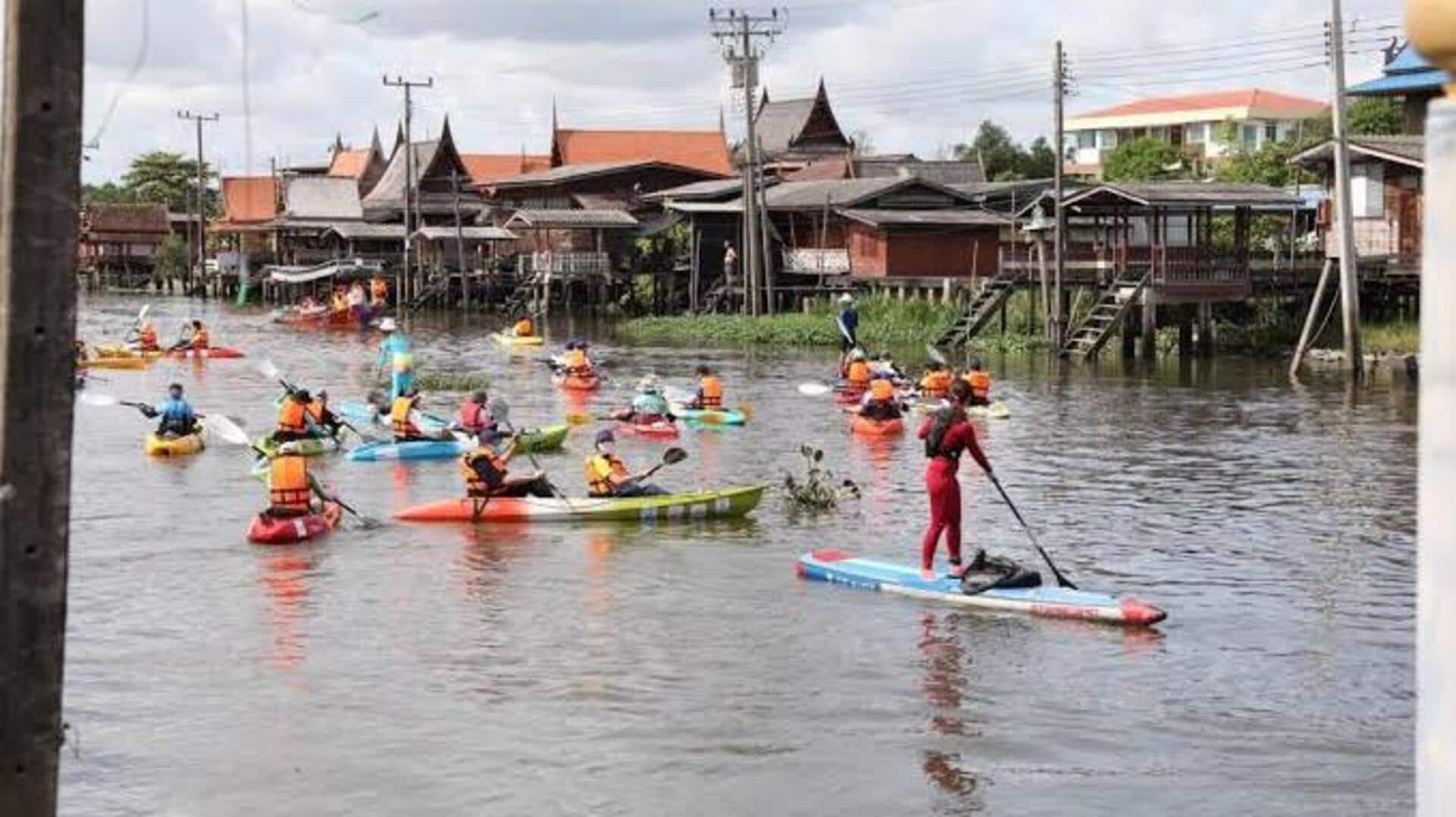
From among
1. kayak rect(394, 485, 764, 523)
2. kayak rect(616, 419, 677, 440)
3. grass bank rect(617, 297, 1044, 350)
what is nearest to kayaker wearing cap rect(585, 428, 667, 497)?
kayak rect(394, 485, 764, 523)

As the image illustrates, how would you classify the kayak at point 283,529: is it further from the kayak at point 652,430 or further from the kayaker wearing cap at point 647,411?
the kayaker wearing cap at point 647,411

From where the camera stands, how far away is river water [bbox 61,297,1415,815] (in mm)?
10805

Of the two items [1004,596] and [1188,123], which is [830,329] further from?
[1188,123]

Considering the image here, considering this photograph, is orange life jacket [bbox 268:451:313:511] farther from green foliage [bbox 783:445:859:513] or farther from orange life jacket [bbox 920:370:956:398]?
orange life jacket [bbox 920:370:956:398]

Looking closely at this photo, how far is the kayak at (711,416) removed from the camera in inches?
1182

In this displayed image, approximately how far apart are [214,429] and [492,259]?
55.5 m

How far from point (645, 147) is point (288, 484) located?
66016 mm

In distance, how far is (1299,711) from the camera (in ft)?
40.5

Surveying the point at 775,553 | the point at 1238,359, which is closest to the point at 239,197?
the point at 1238,359

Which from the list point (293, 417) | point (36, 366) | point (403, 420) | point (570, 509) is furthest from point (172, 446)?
point (36, 366)

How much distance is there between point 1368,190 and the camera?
145 ft

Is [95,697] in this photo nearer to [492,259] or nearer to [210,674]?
[210,674]

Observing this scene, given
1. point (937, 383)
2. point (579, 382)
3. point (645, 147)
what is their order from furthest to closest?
point (645, 147), point (579, 382), point (937, 383)

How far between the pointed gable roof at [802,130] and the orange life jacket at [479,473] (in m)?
59.9
